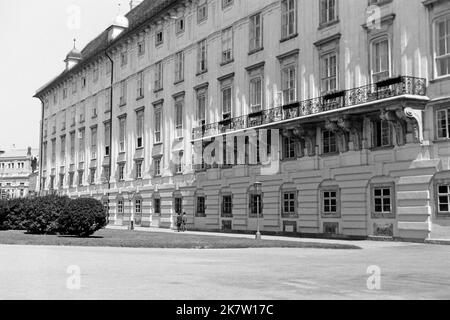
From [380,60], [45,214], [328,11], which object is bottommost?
[45,214]

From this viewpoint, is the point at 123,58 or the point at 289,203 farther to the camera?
the point at 123,58

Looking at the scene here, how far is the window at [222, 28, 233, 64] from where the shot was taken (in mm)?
41156

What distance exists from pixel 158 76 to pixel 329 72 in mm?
22348

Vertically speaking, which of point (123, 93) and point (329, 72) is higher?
point (123, 93)

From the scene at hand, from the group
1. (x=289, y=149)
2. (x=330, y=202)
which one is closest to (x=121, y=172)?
(x=289, y=149)

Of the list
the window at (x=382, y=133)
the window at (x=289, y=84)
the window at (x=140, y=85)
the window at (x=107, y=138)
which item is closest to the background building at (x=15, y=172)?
the window at (x=107, y=138)

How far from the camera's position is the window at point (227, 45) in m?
41.2

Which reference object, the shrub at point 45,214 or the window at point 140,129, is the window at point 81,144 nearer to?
the window at point 140,129

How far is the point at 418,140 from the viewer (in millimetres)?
26859

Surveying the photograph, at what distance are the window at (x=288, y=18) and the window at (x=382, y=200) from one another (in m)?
11.2

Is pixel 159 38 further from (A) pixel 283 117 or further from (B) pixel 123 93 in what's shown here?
(A) pixel 283 117

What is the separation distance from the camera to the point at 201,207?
44.1 metres

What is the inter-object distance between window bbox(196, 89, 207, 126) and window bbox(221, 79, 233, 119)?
8.88ft

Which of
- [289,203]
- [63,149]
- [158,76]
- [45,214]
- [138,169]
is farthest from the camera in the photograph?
[63,149]
